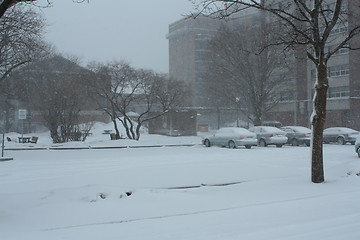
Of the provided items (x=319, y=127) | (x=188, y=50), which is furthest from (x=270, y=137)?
(x=188, y=50)

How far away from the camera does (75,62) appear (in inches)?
2007

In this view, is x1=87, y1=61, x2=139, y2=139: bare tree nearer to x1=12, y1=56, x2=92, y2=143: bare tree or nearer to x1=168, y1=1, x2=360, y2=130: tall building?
x1=12, y1=56, x2=92, y2=143: bare tree

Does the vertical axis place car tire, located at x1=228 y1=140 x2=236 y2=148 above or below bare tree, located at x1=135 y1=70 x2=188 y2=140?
below

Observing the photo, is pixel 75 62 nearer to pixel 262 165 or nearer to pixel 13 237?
pixel 262 165

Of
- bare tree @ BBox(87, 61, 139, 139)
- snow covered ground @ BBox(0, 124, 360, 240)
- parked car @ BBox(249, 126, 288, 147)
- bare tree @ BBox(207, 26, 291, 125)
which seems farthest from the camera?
bare tree @ BBox(207, 26, 291, 125)

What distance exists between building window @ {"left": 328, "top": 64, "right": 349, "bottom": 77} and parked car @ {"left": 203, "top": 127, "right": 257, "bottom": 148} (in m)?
31.6

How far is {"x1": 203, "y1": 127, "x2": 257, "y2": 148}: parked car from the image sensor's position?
1003 inches

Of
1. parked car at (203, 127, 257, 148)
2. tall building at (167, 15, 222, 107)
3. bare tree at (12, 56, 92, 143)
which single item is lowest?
parked car at (203, 127, 257, 148)

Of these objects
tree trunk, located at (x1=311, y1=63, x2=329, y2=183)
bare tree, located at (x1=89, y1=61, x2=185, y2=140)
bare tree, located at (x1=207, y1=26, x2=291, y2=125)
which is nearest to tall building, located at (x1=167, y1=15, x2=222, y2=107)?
bare tree, located at (x1=207, y1=26, x2=291, y2=125)

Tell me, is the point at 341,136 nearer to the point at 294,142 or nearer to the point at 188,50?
Answer: the point at 294,142

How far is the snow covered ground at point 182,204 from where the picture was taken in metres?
6.64

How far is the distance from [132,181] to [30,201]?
314cm

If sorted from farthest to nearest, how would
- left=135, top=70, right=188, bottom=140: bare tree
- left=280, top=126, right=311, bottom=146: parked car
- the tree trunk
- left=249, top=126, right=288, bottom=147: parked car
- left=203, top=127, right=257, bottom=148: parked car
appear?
left=135, top=70, right=188, bottom=140: bare tree → left=280, top=126, right=311, bottom=146: parked car → left=249, top=126, right=288, bottom=147: parked car → left=203, top=127, right=257, bottom=148: parked car → the tree trunk

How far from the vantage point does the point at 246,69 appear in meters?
36.2
